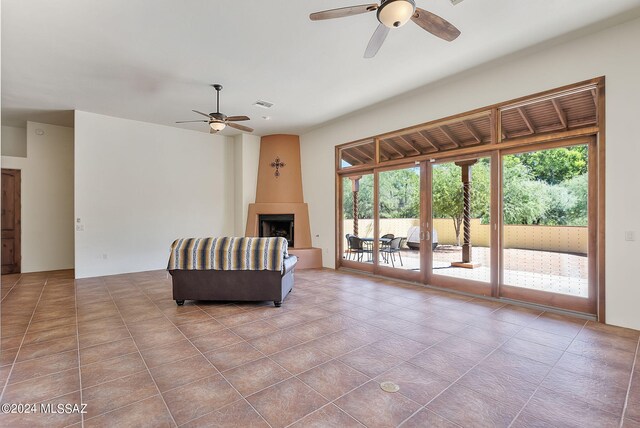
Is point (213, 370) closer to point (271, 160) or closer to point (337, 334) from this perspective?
point (337, 334)

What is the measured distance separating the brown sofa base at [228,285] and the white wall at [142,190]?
10.8 ft

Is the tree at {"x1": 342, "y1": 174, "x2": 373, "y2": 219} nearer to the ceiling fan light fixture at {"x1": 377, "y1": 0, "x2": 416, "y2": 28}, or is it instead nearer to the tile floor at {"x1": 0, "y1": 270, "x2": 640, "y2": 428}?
the tile floor at {"x1": 0, "y1": 270, "x2": 640, "y2": 428}

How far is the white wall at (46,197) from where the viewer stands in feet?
21.9

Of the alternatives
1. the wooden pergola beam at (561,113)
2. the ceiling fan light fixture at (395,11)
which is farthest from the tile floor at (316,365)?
the ceiling fan light fixture at (395,11)

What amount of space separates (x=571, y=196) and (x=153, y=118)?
7551mm

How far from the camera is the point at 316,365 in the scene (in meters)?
2.58

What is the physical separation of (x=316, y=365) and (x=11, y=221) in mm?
7804

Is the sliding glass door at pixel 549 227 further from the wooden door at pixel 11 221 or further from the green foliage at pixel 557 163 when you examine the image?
the wooden door at pixel 11 221

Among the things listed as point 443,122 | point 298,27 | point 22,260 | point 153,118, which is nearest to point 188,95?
point 153,118

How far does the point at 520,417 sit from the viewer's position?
6.31 feet

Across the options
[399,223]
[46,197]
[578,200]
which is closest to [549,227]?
[578,200]

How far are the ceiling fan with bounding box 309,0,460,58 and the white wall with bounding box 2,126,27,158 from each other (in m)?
8.07

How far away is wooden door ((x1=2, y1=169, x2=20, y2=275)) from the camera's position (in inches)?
256

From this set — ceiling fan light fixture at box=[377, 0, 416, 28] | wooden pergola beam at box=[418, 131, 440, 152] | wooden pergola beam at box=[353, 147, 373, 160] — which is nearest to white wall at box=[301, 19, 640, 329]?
wooden pergola beam at box=[418, 131, 440, 152]
